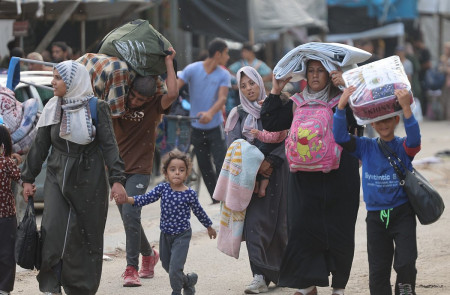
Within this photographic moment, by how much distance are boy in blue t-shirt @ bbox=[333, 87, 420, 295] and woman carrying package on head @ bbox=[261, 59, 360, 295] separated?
51 cm

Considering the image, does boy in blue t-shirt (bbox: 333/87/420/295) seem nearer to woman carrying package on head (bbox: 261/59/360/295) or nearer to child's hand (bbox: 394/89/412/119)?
child's hand (bbox: 394/89/412/119)

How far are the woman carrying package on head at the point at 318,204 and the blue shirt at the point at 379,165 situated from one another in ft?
1.45

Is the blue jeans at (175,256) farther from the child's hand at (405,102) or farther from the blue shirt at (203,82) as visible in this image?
the blue shirt at (203,82)

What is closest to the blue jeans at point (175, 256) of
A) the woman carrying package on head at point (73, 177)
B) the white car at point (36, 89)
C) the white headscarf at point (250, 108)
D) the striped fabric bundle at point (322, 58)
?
the woman carrying package on head at point (73, 177)

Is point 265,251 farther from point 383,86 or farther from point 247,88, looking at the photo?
point 383,86

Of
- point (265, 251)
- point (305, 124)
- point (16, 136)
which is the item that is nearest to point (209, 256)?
point (265, 251)

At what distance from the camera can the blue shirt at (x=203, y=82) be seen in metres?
12.4

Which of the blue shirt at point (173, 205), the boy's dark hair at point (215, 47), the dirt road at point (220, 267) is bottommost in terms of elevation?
the dirt road at point (220, 267)

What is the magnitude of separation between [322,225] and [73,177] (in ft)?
5.75

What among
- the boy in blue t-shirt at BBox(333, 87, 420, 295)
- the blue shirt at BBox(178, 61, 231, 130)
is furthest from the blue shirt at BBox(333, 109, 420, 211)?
the blue shirt at BBox(178, 61, 231, 130)

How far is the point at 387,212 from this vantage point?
622 centimetres

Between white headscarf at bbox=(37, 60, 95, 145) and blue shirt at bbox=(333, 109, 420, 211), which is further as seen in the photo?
white headscarf at bbox=(37, 60, 95, 145)

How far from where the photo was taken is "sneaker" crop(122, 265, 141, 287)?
7.82 m

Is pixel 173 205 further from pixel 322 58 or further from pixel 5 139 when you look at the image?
pixel 322 58
